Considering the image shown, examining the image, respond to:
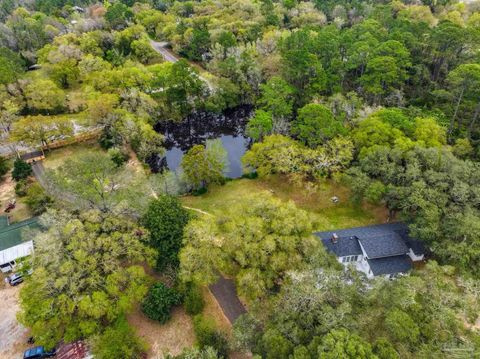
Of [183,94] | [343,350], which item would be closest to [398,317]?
[343,350]

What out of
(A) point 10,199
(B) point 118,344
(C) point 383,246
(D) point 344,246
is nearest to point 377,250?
(C) point 383,246

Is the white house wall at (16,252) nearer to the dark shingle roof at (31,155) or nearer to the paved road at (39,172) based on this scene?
the paved road at (39,172)

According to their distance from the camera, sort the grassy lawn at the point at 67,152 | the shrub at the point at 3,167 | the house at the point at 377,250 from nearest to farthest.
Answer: the house at the point at 377,250 < the shrub at the point at 3,167 < the grassy lawn at the point at 67,152

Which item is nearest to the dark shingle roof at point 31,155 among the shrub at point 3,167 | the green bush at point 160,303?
the shrub at point 3,167

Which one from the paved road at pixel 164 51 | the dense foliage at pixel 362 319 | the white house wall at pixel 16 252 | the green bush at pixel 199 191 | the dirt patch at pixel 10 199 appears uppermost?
the paved road at pixel 164 51

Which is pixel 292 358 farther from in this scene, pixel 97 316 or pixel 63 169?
pixel 63 169

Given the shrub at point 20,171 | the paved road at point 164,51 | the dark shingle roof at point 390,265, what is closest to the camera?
the dark shingle roof at point 390,265
